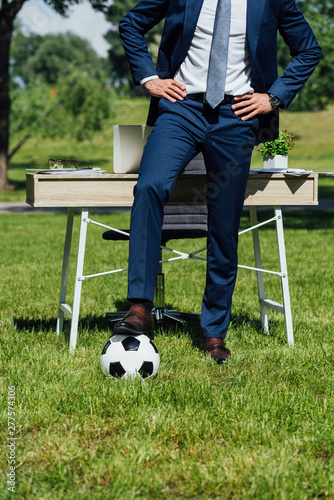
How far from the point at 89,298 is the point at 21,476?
10.6 ft

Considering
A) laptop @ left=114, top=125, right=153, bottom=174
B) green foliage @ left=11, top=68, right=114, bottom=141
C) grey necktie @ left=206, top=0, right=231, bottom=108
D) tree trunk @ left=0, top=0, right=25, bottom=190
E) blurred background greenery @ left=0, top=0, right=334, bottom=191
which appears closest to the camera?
grey necktie @ left=206, top=0, right=231, bottom=108

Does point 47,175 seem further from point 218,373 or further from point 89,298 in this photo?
point 89,298

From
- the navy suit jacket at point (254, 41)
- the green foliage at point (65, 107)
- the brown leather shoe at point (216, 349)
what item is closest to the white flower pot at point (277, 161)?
the navy suit jacket at point (254, 41)

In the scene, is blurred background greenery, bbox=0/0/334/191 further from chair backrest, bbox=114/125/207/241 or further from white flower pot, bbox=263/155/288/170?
white flower pot, bbox=263/155/288/170

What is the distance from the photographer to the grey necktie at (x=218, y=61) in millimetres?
3148

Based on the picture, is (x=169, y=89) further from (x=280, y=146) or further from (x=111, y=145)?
(x=111, y=145)

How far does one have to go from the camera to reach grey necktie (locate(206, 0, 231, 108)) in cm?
315

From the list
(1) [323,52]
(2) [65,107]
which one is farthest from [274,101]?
(2) [65,107]

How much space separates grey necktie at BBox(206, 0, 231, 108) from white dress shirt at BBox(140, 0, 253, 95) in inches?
2.5

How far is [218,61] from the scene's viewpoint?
3.14m

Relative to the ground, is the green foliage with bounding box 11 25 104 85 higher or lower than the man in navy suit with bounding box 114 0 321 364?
higher

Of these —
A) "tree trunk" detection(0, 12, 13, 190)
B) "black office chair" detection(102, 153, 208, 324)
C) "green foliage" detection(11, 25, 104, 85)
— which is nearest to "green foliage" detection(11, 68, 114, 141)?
"tree trunk" detection(0, 12, 13, 190)

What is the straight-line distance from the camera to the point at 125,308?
16.1ft

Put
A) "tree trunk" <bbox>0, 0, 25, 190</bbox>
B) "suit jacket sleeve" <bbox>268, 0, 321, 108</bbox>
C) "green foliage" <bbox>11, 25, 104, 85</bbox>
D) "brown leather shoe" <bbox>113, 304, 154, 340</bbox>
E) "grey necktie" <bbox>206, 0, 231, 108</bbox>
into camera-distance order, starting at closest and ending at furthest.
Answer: "brown leather shoe" <bbox>113, 304, 154, 340</bbox>, "grey necktie" <bbox>206, 0, 231, 108</bbox>, "suit jacket sleeve" <bbox>268, 0, 321, 108</bbox>, "tree trunk" <bbox>0, 0, 25, 190</bbox>, "green foliage" <bbox>11, 25, 104, 85</bbox>
